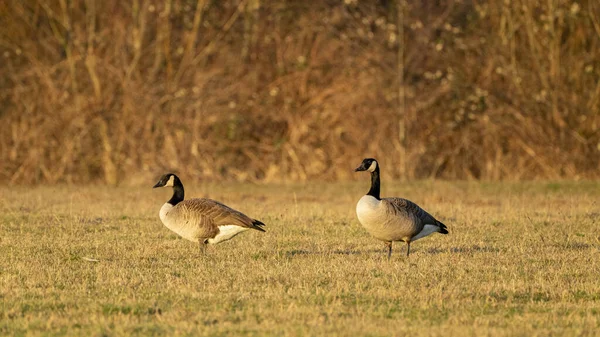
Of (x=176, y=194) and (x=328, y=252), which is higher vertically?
(x=176, y=194)

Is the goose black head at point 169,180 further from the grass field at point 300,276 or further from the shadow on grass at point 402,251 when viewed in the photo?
the shadow on grass at point 402,251

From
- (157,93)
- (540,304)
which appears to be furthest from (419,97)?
(540,304)

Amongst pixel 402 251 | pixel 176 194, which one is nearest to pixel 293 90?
pixel 176 194

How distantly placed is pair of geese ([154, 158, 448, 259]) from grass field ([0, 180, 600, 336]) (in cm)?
28

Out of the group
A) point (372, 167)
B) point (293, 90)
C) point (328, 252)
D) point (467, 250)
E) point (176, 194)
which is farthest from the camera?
point (293, 90)

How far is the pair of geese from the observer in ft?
37.8

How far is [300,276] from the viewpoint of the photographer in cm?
998

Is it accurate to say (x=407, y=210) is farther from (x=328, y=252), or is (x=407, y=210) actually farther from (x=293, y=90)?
(x=293, y=90)

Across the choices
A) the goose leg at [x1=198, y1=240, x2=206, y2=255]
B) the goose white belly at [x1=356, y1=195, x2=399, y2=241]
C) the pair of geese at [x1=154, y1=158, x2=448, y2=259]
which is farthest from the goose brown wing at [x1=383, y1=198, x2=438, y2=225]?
the goose leg at [x1=198, y1=240, x2=206, y2=255]

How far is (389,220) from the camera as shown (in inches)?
452

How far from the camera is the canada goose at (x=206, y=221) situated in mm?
11719

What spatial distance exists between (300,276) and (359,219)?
1.75m

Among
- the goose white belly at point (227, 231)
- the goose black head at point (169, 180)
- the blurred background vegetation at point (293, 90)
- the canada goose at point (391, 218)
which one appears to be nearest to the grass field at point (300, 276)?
the goose white belly at point (227, 231)

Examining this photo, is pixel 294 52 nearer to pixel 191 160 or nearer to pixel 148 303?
pixel 191 160
